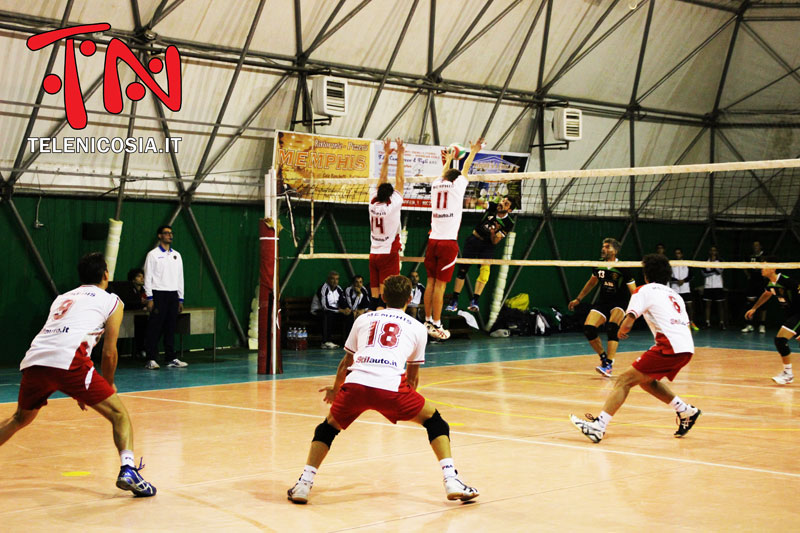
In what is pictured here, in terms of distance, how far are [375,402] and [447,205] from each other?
18.3 feet

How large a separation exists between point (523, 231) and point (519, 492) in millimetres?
17602

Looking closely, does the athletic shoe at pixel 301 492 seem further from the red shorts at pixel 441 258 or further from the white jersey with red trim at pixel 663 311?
the red shorts at pixel 441 258

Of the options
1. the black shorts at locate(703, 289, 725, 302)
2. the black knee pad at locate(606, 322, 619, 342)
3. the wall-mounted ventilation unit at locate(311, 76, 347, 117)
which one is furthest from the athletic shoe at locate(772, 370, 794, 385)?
the black shorts at locate(703, 289, 725, 302)

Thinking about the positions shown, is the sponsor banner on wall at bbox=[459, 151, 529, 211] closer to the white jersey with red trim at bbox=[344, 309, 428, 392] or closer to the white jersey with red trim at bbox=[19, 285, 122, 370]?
the white jersey with red trim at bbox=[344, 309, 428, 392]

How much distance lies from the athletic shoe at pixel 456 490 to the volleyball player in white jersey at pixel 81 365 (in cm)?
208

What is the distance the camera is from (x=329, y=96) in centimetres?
1889

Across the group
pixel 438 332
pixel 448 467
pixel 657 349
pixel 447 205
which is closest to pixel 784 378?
pixel 438 332

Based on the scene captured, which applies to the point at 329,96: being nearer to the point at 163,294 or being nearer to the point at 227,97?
the point at 227,97

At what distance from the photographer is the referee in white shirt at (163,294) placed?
15891 millimetres

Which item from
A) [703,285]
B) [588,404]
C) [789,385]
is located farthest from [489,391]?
[703,285]

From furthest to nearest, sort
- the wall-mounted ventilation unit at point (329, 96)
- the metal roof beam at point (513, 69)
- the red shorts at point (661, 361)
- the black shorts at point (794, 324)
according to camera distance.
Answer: the metal roof beam at point (513, 69), the wall-mounted ventilation unit at point (329, 96), the black shorts at point (794, 324), the red shorts at point (661, 361)

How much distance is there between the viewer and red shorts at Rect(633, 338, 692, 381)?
8969 millimetres

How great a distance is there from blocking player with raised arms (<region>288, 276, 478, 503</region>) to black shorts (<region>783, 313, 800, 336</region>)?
8.70 m

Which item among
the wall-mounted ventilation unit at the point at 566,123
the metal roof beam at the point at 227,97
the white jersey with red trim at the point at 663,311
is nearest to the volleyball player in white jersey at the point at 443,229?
the white jersey with red trim at the point at 663,311
